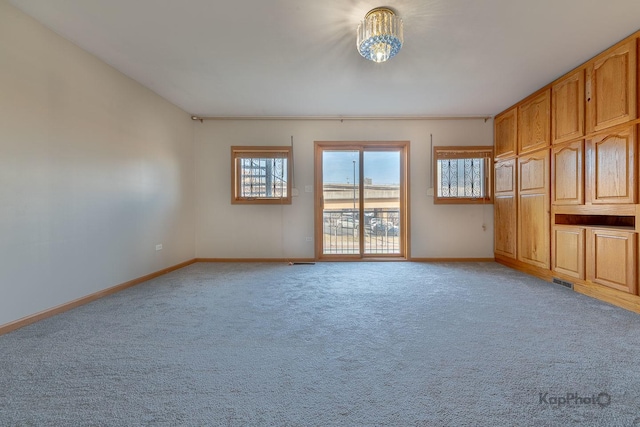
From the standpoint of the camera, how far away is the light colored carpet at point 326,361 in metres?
1.17

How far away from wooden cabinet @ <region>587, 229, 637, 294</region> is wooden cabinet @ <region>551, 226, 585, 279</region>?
0.08 metres

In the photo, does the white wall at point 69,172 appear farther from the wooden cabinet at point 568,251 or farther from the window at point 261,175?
the wooden cabinet at point 568,251

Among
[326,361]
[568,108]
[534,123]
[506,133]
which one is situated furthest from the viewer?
[506,133]

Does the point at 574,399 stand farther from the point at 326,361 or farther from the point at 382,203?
the point at 382,203

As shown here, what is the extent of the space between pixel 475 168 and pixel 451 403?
431 centimetres

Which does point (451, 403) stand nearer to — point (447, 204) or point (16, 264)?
point (16, 264)

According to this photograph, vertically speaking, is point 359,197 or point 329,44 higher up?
point 329,44

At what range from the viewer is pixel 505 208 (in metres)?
4.12

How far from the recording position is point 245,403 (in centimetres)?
123

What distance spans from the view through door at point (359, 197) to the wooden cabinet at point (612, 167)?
2.34 meters

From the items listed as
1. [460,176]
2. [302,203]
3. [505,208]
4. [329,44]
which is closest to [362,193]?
[302,203]

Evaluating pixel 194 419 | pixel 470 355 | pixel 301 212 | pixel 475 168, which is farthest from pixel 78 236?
pixel 475 168

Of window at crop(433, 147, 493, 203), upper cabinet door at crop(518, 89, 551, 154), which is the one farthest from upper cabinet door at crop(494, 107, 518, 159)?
window at crop(433, 147, 493, 203)

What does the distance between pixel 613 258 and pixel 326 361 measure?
3.10 meters
